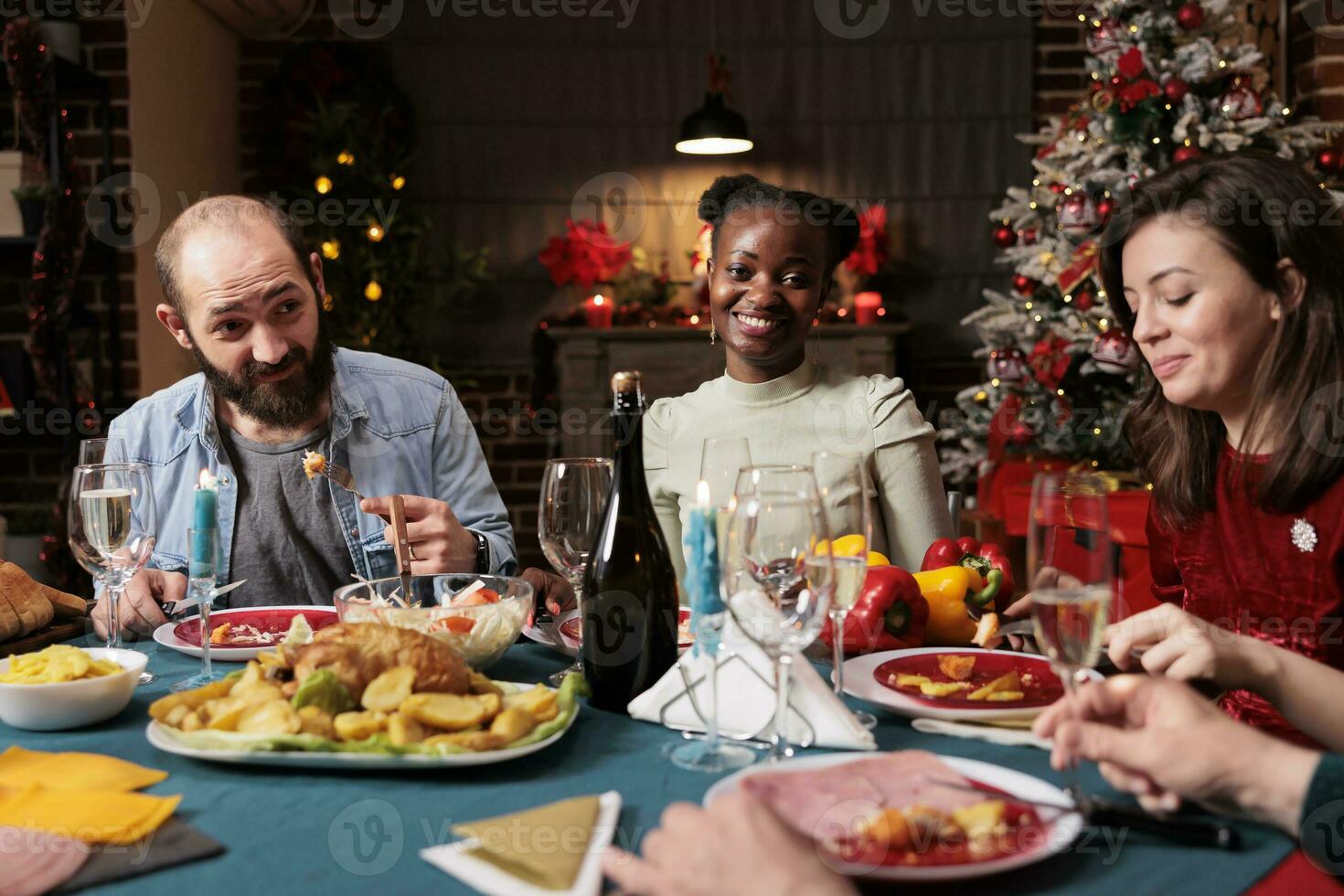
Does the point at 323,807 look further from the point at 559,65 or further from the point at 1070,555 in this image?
the point at 559,65

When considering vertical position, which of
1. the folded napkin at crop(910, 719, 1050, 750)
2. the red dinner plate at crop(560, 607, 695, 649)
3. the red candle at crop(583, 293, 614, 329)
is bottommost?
the folded napkin at crop(910, 719, 1050, 750)

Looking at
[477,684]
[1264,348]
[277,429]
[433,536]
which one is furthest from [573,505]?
[277,429]

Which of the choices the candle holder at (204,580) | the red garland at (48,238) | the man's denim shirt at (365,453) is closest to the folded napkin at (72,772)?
the candle holder at (204,580)

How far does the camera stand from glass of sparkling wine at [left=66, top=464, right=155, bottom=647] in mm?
1250

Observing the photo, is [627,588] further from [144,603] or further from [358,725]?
[144,603]

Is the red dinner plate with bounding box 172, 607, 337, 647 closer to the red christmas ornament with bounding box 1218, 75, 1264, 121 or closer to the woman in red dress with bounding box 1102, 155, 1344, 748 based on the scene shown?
the woman in red dress with bounding box 1102, 155, 1344, 748

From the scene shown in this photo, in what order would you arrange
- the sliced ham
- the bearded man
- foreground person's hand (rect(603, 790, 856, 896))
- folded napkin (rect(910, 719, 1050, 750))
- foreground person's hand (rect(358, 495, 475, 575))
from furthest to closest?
the bearded man
foreground person's hand (rect(358, 495, 475, 575))
folded napkin (rect(910, 719, 1050, 750))
the sliced ham
foreground person's hand (rect(603, 790, 856, 896))

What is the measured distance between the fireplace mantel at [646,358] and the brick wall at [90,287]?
73.9 inches

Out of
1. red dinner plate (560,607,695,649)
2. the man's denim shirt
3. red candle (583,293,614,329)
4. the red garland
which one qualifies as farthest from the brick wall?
red dinner plate (560,607,695,649)

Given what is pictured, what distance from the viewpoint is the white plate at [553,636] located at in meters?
1.39

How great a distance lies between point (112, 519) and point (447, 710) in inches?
20.2

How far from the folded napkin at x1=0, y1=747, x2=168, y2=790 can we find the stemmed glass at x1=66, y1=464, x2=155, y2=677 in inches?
12.4

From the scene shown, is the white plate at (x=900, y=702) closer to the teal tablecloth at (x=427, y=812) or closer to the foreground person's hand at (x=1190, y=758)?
the teal tablecloth at (x=427, y=812)

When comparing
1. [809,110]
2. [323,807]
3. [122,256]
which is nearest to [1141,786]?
[323,807]
